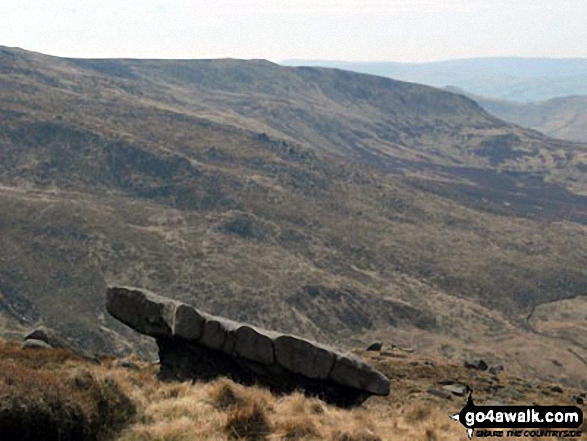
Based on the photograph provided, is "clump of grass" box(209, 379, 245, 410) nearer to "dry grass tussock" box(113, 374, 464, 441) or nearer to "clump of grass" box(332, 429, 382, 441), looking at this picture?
"dry grass tussock" box(113, 374, 464, 441)

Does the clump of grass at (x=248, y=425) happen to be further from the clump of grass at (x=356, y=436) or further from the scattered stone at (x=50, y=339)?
the scattered stone at (x=50, y=339)

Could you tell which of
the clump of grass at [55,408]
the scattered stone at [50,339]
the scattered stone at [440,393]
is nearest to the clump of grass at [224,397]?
the clump of grass at [55,408]

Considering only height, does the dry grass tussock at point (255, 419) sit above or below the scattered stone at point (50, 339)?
above

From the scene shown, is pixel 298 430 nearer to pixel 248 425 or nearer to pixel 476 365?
pixel 248 425

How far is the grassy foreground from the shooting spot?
39.3 ft

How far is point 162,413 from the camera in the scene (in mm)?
14711

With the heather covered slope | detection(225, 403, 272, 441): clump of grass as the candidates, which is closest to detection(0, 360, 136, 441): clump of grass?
detection(225, 403, 272, 441): clump of grass

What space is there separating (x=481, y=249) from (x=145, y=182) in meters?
72.2

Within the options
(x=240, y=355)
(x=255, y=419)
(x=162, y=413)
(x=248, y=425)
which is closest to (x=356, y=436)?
(x=255, y=419)

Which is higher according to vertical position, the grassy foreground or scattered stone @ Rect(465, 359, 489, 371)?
the grassy foreground

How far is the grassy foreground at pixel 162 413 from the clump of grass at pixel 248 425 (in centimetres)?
2

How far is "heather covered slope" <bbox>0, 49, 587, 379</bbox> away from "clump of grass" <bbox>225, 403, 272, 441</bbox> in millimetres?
54177

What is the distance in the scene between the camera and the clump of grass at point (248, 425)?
1357 cm

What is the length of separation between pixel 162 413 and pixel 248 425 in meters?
2.30
